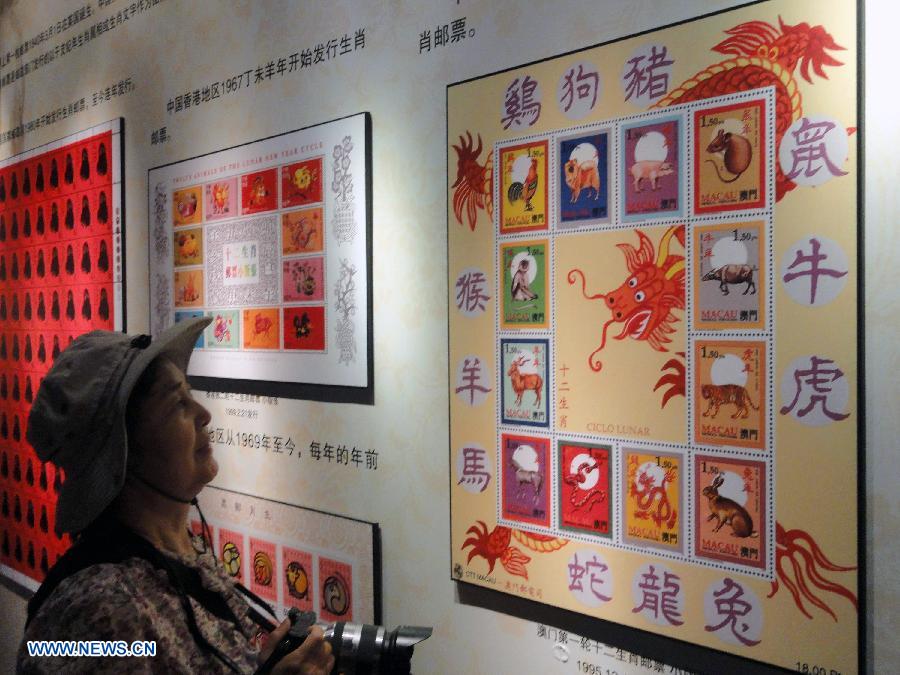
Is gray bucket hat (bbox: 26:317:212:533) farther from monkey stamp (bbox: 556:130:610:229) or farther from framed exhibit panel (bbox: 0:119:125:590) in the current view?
framed exhibit panel (bbox: 0:119:125:590)

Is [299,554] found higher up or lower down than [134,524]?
lower down

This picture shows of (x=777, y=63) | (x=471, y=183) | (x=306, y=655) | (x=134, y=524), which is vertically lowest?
(x=306, y=655)

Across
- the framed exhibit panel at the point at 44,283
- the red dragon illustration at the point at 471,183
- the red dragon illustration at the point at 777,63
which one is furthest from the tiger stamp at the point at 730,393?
the framed exhibit panel at the point at 44,283

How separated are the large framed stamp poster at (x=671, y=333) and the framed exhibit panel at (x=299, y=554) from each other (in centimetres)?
35

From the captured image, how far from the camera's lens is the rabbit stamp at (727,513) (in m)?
1.22

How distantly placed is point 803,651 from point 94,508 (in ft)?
3.68

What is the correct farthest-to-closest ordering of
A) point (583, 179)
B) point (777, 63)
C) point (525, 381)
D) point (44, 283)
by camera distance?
point (44, 283) → point (525, 381) → point (583, 179) → point (777, 63)

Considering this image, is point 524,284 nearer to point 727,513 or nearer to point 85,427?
point 727,513

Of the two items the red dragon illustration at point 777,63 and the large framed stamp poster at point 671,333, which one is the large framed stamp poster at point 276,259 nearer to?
the large framed stamp poster at point 671,333

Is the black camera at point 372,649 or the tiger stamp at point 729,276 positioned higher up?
the tiger stamp at point 729,276

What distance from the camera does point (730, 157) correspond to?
1.23 m

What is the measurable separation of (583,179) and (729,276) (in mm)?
336

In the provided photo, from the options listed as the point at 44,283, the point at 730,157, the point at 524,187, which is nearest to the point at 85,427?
the point at 524,187

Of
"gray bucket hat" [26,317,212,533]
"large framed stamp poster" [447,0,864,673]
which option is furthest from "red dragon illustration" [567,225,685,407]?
"gray bucket hat" [26,317,212,533]
